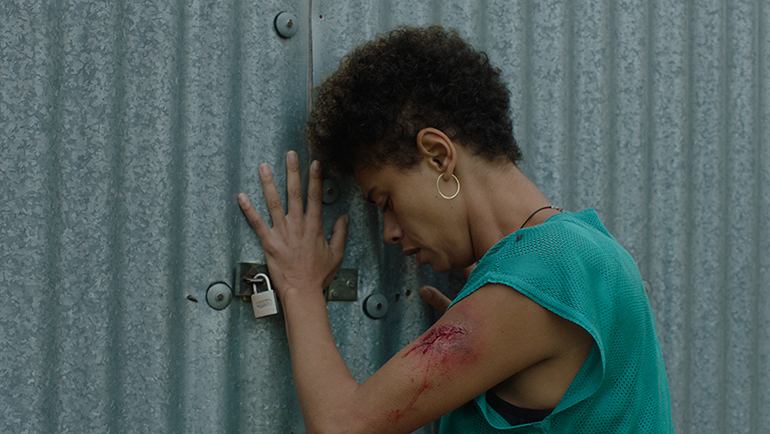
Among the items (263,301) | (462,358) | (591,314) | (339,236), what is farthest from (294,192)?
(591,314)

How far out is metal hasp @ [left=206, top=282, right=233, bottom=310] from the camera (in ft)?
4.76

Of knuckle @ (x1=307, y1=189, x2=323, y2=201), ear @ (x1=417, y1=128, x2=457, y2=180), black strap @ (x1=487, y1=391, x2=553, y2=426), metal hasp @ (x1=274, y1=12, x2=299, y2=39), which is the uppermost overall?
metal hasp @ (x1=274, y1=12, x2=299, y2=39)

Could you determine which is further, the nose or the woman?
the nose

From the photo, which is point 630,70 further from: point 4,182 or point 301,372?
point 4,182

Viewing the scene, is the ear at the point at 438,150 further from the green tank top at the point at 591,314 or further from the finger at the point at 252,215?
the finger at the point at 252,215

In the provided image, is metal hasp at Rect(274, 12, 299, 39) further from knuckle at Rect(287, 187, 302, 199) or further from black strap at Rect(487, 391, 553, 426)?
black strap at Rect(487, 391, 553, 426)

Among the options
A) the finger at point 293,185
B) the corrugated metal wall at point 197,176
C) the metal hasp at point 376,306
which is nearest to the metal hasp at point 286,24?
the corrugated metal wall at point 197,176

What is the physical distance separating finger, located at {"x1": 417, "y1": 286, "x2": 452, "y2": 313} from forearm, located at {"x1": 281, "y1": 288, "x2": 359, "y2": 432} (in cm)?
32

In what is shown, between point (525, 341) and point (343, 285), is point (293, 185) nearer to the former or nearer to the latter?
point (343, 285)

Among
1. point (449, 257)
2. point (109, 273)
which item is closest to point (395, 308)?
point (449, 257)

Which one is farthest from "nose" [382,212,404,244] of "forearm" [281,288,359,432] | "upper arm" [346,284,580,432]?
"upper arm" [346,284,580,432]

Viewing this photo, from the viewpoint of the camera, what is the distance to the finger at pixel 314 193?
1.52 m

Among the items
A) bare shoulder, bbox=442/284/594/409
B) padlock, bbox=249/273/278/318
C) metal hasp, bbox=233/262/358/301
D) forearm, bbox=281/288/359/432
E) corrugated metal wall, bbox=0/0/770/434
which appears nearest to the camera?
bare shoulder, bbox=442/284/594/409

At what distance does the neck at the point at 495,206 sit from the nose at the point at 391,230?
178mm
